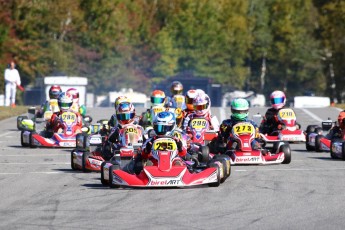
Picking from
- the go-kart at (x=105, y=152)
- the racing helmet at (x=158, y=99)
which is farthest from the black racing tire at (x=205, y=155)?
the racing helmet at (x=158, y=99)

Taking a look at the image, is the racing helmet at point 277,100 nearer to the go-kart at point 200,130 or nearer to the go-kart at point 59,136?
the go-kart at point 200,130

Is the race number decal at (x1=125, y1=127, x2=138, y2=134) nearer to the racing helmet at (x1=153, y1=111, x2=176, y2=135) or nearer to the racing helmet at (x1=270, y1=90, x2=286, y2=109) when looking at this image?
the racing helmet at (x1=153, y1=111, x2=176, y2=135)

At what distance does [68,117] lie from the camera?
93.7 feet

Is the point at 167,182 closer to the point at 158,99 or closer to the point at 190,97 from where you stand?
the point at 190,97

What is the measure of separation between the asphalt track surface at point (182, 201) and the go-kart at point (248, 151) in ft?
0.73

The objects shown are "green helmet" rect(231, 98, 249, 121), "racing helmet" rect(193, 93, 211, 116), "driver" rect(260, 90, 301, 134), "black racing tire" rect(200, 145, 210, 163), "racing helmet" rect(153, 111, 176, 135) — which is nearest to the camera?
"racing helmet" rect(153, 111, 176, 135)

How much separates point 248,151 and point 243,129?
1.51ft

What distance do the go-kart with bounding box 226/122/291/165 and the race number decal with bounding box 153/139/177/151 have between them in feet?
12.8

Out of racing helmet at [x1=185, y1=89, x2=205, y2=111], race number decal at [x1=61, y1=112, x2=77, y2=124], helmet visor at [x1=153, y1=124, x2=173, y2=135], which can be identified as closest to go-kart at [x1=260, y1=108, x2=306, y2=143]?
racing helmet at [x1=185, y1=89, x2=205, y2=111]

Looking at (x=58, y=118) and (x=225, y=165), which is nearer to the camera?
(x=225, y=165)

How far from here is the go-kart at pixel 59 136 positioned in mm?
27641

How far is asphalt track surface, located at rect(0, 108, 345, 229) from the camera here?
46.3 feet

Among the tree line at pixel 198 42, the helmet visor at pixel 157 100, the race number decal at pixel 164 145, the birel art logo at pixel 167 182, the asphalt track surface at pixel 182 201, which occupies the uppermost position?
the tree line at pixel 198 42

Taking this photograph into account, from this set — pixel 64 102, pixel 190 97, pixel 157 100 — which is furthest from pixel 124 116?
pixel 157 100
